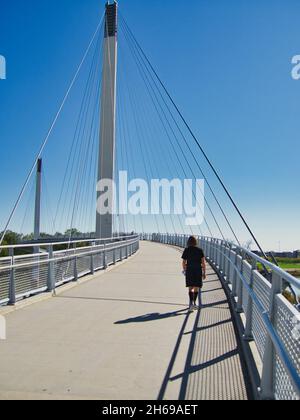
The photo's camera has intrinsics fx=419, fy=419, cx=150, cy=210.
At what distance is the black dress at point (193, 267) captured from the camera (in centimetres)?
850

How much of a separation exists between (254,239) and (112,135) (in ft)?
49.6

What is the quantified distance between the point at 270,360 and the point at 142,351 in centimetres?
206

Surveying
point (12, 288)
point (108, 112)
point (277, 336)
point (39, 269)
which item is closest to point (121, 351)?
point (277, 336)

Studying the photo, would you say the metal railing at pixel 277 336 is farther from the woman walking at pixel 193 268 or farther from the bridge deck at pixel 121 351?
the woman walking at pixel 193 268

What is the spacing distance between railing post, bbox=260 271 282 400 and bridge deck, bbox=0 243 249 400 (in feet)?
1.05

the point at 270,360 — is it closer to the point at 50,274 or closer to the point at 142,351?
the point at 142,351

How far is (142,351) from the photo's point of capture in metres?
5.46

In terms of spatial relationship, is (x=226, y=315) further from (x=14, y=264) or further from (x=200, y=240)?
(x=200, y=240)

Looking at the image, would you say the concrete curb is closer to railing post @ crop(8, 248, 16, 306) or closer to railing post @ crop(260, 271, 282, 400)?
railing post @ crop(8, 248, 16, 306)

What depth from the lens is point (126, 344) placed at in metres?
5.76

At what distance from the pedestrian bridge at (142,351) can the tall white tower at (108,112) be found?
39.5 feet

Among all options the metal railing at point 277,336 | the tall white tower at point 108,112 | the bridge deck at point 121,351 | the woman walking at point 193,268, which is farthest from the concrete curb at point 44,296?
the tall white tower at point 108,112

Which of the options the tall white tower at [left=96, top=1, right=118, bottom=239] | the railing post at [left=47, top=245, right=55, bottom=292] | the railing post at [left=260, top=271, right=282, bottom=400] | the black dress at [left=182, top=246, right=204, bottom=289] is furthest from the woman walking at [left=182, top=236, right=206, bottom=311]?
the tall white tower at [left=96, top=1, right=118, bottom=239]

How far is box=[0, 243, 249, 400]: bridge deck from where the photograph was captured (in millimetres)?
4164
